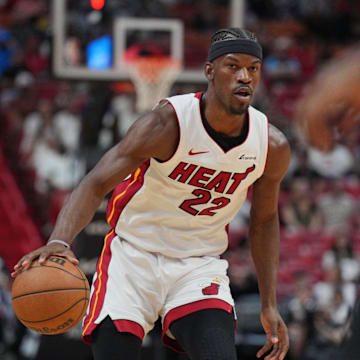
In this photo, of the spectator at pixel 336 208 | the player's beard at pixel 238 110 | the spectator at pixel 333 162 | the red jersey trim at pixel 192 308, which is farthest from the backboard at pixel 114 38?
the red jersey trim at pixel 192 308

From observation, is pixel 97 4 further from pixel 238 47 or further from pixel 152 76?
pixel 238 47

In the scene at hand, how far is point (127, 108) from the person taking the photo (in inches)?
479

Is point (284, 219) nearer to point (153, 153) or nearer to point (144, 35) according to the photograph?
point (144, 35)

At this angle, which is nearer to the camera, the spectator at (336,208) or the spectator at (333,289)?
the spectator at (333,289)

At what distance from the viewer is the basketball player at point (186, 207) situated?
3779 millimetres

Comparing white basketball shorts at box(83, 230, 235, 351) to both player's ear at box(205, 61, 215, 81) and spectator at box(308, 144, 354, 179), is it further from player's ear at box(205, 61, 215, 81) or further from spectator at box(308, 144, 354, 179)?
spectator at box(308, 144, 354, 179)

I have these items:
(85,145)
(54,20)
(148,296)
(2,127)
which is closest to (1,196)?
(2,127)

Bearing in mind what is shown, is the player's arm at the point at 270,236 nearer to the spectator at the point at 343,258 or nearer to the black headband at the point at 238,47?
the black headband at the point at 238,47

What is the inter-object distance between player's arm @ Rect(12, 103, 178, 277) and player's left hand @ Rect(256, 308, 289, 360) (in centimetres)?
100

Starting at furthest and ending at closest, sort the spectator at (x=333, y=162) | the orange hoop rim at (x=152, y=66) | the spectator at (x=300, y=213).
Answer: the spectator at (x=333, y=162) < the spectator at (x=300, y=213) < the orange hoop rim at (x=152, y=66)

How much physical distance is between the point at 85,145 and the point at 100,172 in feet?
18.8

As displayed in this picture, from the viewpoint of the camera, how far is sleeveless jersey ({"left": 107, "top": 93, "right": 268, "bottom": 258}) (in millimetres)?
3934

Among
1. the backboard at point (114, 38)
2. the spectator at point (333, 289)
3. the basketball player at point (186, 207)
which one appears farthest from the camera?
the spectator at point (333, 289)

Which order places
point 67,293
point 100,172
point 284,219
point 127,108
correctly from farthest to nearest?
point 127,108 → point 284,219 → point 100,172 → point 67,293
